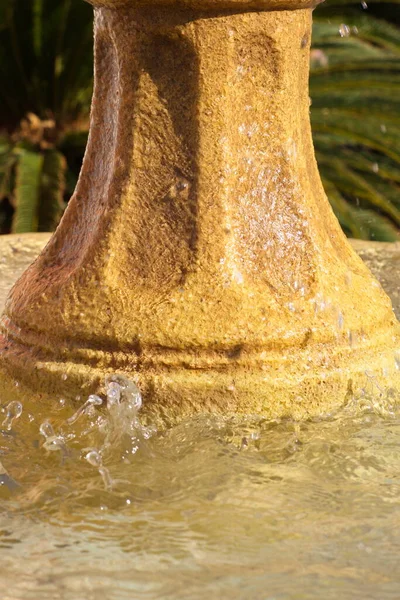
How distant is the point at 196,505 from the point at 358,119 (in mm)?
4400

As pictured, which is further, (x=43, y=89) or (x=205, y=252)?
(x=43, y=89)

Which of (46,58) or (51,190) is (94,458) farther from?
(46,58)

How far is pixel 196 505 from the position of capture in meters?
1.97

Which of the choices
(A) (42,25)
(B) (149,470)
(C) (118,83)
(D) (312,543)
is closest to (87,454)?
(B) (149,470)

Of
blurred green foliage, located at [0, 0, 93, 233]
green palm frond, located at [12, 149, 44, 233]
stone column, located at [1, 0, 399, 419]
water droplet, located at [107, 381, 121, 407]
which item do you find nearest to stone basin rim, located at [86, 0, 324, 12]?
stone column, located at [1, 0, 399, 419]

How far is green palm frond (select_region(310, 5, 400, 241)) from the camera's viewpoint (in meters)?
6.00

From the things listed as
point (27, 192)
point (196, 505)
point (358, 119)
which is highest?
point (358, 119)

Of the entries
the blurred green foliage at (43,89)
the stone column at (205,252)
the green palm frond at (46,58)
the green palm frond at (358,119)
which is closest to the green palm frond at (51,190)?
the blurred green foliage at (43,89)

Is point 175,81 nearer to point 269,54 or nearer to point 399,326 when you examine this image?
point 269,54

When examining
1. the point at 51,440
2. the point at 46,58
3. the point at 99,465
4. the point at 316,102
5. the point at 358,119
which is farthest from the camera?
the point at 46,58

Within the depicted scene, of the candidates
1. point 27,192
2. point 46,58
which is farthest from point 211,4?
point 46,58

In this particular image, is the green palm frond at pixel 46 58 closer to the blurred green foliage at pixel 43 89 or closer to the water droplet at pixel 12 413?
the blurred green foliage at pixel 43 89

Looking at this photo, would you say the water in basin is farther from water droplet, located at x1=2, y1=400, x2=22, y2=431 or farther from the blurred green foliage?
the blurred green foliage

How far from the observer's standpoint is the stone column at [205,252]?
7.88 ft
